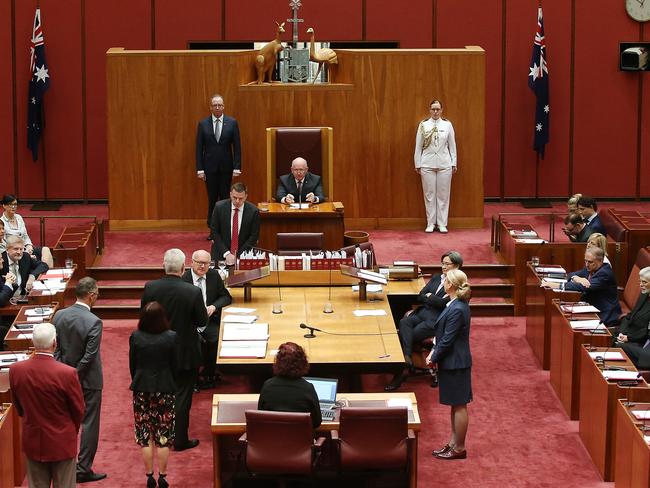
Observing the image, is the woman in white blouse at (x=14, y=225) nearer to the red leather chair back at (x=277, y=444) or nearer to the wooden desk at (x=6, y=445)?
the wooden desk at (x=6, y=445)

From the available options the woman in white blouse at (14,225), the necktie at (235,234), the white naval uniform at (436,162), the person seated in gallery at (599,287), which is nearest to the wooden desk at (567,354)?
the person seated in gallery at (599,287)

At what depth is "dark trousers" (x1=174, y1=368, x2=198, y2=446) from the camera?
369 inches

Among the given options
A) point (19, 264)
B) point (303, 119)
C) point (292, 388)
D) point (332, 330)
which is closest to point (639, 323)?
point (332, 330)

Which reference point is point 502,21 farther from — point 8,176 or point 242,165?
point 8,176

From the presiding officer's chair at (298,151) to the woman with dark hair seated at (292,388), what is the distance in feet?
20.3

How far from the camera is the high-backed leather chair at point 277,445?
7992mm

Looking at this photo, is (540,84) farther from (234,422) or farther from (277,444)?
(277,444)

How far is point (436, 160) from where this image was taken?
47.5 ft

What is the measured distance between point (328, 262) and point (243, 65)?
13.8ft

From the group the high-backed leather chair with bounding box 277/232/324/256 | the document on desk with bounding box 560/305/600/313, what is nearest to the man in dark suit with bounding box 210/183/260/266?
the high-backed leather chair with bounding box 277/232/324/256

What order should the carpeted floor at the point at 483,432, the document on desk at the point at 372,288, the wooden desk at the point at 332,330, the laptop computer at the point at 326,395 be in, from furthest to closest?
the document on desk at the point at 372,288, the wooden desk at the point at 332,330, the carpeted floor at the point at 483,432, the laptop computer at the point at 326,395

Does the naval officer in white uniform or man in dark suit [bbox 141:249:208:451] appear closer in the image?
man in dark suit [bbox 141:249:208:451]

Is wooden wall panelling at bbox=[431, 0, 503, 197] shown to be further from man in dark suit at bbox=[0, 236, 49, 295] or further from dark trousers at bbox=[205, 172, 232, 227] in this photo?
man in dark suit at bbox=[0, 236, 49, 295]

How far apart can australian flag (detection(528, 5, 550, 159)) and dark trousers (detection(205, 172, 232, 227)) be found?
4.42 meters
